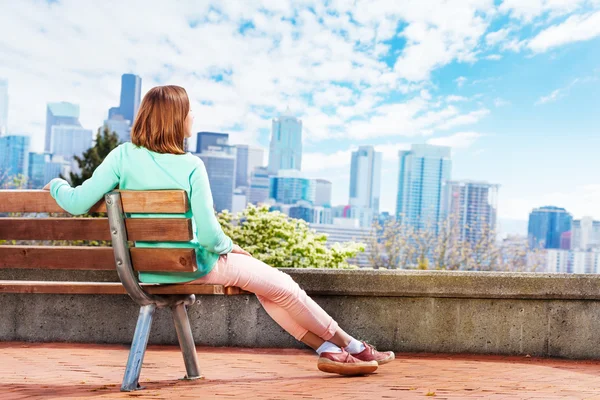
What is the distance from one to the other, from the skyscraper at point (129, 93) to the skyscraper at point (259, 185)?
30127 millimetres

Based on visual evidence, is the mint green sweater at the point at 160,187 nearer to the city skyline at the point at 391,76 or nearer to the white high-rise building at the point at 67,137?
the city skyline at the point at 391,76

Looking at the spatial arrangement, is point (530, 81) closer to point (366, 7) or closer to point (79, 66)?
point (366, 7)

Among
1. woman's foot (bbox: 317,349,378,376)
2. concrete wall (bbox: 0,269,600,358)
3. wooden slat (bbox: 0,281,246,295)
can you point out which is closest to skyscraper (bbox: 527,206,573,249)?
concrete wall (bbox: 0,269,600,358)

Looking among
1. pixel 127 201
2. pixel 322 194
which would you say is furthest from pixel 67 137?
pixel 127 201

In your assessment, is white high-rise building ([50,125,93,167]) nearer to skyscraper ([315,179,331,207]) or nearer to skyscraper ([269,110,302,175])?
skyscraper ([269,110,302,175])

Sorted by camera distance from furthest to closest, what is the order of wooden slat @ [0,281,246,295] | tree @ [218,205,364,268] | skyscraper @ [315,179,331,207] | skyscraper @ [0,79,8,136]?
skyscraper @ [315,179,331,207], skyscraper @ [0,79,8,136], tree @ [218,205,364,268], wooden slat @ [0,281,246,295]

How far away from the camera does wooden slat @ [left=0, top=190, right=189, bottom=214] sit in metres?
2.95

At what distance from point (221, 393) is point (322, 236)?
811 cm

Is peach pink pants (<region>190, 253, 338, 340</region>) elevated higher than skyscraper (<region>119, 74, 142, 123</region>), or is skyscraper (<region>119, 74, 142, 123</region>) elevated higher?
skyscraper (<region>119, 74, 142, 123</region>)

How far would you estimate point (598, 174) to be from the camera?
12475 cm

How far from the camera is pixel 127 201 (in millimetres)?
2984

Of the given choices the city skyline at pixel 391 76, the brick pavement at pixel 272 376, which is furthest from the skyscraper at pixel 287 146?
the brick pavement at pixel 272 376

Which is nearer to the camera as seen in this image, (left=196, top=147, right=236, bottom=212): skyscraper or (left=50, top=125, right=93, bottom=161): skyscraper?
(left=196, top=147, right=236, bottom=212): skyscraper

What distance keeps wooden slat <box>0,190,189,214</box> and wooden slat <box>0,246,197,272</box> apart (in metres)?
0.16
